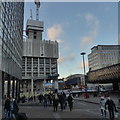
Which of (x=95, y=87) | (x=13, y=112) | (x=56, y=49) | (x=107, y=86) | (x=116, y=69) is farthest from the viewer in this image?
(x=56, y=49)

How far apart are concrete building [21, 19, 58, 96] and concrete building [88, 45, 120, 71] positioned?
108 feet

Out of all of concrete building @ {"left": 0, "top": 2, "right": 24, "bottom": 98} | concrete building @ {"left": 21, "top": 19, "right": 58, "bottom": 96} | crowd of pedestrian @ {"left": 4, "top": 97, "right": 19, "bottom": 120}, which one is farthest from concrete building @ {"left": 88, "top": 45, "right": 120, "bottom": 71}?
crowd of pedestrian @ {"left": 4, "top": 97, "right": 19, "bottom": 120}

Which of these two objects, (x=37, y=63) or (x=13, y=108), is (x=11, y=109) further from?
(x=37, y=63)

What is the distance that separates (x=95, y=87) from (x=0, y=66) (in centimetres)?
4419

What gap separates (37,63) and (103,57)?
185ft

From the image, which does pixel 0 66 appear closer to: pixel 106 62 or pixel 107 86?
pixel 107 86

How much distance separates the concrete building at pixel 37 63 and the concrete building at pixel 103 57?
3289 centimetres

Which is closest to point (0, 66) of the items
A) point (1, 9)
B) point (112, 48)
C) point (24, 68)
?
point (1, 9)

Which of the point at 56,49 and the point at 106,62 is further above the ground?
the point at 56,49

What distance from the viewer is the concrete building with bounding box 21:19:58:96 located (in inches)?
5281

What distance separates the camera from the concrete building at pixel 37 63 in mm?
134125

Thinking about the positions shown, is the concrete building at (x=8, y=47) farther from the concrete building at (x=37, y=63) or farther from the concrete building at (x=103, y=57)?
the concrete building at (x=103, y=57)

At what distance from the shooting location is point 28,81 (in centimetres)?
13775

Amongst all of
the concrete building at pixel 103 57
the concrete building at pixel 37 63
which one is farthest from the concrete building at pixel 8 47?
the concrete building at pixel 103 57
